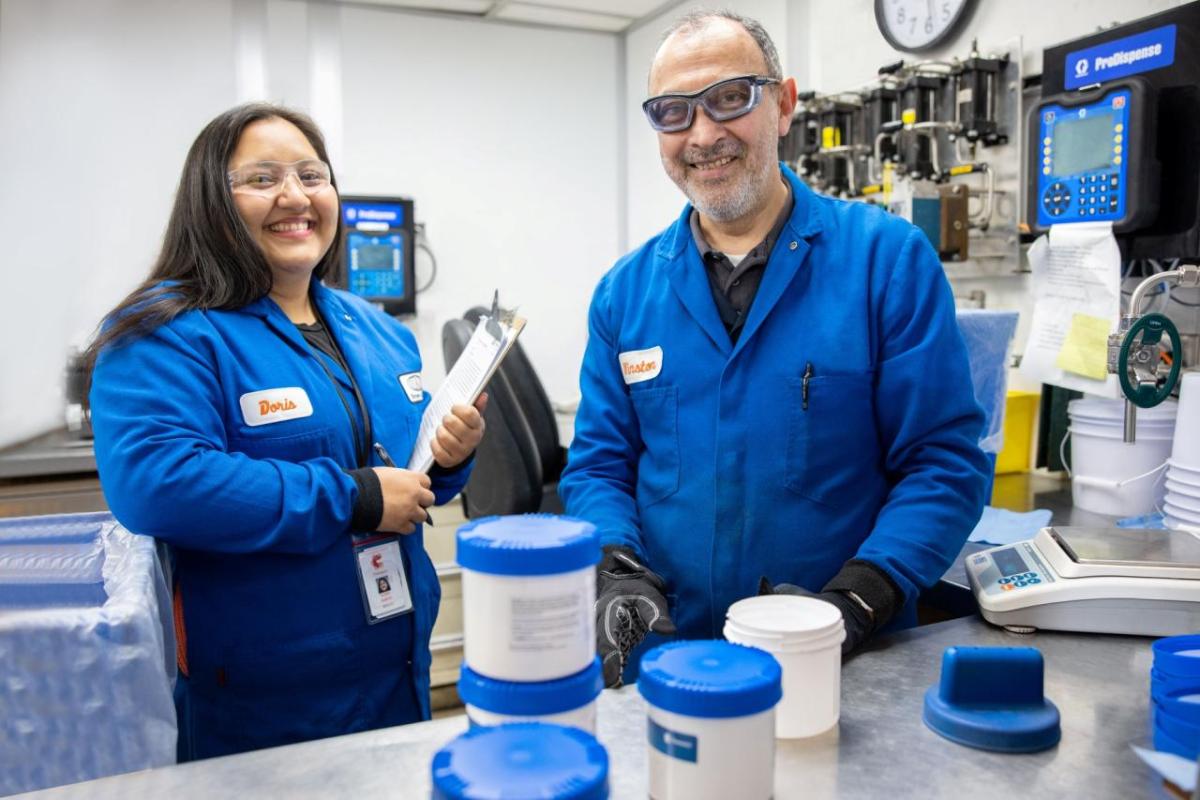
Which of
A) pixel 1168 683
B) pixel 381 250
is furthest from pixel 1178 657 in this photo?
pixel 381 250

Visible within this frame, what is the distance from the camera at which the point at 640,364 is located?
4.67 feet

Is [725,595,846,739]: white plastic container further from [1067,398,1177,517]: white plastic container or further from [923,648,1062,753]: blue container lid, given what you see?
[1067,398,1177,517]: white plastic container

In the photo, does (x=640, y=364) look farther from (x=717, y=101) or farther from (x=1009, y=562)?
(x=1009, y=562)

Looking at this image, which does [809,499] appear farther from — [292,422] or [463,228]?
[463,228]

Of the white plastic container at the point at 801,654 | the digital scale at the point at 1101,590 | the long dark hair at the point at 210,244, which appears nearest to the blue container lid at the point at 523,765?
the white plastic container at the point at 801,654

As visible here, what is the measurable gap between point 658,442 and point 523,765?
85 cm

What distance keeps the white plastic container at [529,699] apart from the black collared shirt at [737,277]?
2.59ft

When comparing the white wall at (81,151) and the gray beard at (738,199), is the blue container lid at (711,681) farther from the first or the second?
the white wall at (81,151)

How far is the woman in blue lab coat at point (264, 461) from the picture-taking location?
1238mm

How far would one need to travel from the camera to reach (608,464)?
1.44 m

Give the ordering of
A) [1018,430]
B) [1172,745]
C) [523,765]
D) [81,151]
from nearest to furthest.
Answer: [523,765]
[1172,745]
[1018,430]
[81,151]

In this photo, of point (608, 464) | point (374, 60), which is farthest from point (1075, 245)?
point (374, 60)

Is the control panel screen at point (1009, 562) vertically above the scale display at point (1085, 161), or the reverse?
the scale display at point (1085, 161)

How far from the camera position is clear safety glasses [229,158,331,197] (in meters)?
Answer: 1.43
